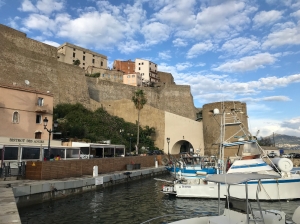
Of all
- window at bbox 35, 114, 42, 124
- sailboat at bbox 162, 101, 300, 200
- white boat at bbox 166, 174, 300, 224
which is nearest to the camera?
white boat at bbox 166, 174, 300, 224

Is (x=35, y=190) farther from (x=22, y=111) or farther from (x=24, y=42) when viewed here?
(x=24, y=42)

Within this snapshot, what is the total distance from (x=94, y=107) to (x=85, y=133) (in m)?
13.9

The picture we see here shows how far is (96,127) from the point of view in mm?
37781

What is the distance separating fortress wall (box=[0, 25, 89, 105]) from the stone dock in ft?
75.2

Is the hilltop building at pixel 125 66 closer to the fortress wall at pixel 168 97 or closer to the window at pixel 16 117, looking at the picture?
the fortress wall at pixel 168 97

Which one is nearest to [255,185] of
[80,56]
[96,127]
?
[96,127]

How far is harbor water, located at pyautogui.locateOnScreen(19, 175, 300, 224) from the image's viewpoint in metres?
10.8

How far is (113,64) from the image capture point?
83062 mm

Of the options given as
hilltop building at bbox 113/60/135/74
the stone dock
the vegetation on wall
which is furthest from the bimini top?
hilltop building at bbox 113/60/135/74

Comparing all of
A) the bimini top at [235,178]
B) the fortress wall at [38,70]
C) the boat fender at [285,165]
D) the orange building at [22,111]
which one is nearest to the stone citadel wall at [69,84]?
the fortress wall at [38,70]

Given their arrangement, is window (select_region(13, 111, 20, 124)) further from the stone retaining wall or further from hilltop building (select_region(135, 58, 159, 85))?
hilltop building (select_region(135, 58, 159, 85))

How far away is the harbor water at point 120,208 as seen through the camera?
10773 mm

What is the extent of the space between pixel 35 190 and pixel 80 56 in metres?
62.1

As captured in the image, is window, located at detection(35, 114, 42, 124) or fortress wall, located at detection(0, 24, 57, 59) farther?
fortress wall, located at detection(0, 24, 57, 59)
